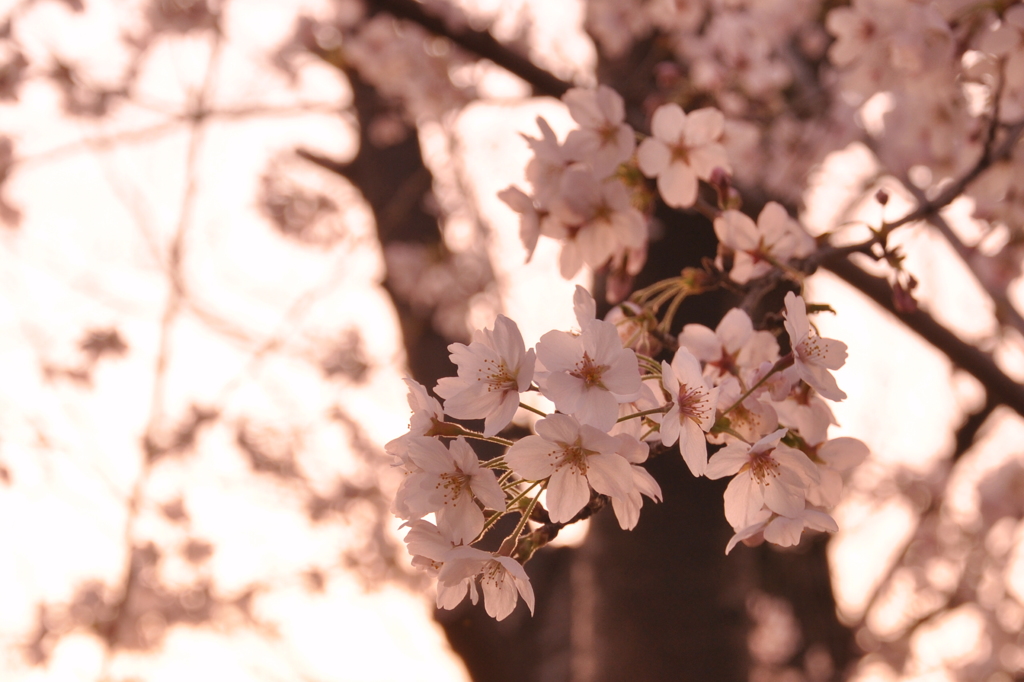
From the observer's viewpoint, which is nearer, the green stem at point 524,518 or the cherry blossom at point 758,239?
the green stem at point 524,518

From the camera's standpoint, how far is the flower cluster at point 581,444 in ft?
2.26

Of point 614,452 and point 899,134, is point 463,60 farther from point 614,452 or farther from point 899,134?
point 614,452

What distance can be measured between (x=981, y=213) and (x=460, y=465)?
1.65 meters

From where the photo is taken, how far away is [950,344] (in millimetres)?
1672

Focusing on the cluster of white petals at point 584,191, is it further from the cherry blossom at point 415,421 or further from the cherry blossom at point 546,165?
the cherry blossom at point 415,421

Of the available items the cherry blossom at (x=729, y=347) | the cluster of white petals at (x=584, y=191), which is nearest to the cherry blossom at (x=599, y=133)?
the cluster of white petals at (x=584, y=191)

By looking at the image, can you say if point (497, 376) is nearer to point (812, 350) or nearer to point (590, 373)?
point (590, 373)

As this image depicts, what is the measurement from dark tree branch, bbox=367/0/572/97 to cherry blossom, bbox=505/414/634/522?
1356mm

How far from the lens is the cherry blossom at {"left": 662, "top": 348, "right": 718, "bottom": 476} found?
703mm

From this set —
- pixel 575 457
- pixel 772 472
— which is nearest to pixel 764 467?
pixel 772 472

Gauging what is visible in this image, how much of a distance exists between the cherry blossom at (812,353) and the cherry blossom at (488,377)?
302mm

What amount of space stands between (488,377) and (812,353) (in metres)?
0.37

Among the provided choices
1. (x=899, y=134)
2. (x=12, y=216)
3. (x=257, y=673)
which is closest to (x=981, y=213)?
(x=899, y=134)

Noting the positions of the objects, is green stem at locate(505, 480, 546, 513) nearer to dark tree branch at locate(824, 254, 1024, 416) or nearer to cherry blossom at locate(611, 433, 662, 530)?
cherry blossom at locate(611, 433, 662, 530)
